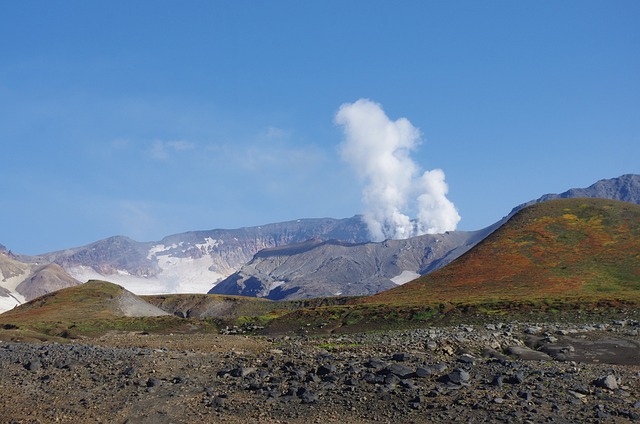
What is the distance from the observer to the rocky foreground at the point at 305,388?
21.1 metres

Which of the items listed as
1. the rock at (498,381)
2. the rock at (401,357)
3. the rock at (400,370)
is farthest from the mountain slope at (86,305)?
the rock at (498,381)

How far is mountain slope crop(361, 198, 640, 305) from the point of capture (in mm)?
89812

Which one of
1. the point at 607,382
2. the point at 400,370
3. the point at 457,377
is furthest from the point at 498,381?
the point at 607,382

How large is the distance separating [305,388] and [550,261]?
90.8 m

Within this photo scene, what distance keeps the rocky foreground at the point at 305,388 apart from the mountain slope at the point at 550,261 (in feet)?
182

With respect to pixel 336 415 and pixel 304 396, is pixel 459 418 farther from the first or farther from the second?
pixel 304 396

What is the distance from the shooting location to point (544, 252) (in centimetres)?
11044

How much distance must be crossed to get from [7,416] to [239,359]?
10.4m

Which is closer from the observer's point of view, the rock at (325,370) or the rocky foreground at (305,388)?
the rocky foreground at (305,388)

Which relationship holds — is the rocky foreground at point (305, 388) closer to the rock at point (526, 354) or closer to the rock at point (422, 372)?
the rock at point (422, 372)

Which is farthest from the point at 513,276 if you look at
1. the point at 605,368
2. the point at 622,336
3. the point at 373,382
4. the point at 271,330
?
the point at 373,382

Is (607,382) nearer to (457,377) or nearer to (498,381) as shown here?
(498,381)

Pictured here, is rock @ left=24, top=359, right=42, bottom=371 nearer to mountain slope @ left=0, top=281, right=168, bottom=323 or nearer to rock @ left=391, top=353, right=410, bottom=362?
rock @ left=391, top=353, right=410, bottom=362

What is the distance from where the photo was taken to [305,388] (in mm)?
23719
